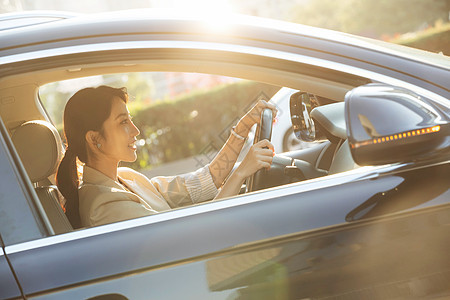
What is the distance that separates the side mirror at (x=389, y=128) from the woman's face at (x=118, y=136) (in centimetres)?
124

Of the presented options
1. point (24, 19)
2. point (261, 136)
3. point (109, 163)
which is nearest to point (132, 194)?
point (109, 163)

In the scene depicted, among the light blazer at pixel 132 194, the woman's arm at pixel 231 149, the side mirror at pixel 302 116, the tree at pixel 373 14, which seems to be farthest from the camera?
the tree at pixel 373 14

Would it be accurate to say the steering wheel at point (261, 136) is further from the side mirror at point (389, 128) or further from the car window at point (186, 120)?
the car window at point (186, 120)

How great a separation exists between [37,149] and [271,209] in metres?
1.01

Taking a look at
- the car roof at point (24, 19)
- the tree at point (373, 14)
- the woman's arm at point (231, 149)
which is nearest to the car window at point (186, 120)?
the woman's arm at point (231, 149)

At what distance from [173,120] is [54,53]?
1167 centimetres

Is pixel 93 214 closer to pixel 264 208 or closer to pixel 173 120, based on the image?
pixel 264 208

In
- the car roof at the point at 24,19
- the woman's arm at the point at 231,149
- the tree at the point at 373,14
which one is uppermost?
the car roof at the point at 24,19

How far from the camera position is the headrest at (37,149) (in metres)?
2.17

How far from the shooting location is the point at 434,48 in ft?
45.4

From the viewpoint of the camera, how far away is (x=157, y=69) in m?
2.22

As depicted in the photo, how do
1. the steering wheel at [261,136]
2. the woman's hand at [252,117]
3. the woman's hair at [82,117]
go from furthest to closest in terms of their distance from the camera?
1. the woman's hand at [252,117]
2. the woman's hair at [82,117]
3. the steering wheel at [261,136]

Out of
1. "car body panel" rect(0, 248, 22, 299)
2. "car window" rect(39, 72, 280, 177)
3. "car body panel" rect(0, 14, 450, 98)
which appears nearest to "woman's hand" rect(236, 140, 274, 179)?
"car body panel" rect(0, 14, 450, 98)

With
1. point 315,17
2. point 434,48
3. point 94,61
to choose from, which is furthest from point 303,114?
point 315,17
